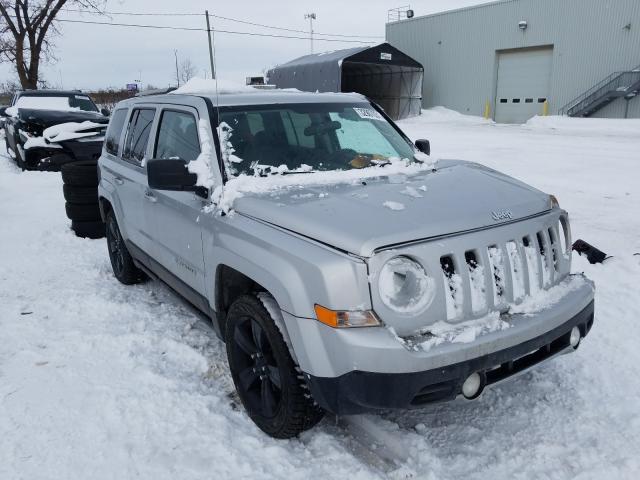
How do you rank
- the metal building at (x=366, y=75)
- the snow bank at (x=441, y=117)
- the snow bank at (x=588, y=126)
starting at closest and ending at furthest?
the snow bank at (x=588, y=126)
the metal building at (x=366, y=75)
the snow bank at (x=441, y=117)

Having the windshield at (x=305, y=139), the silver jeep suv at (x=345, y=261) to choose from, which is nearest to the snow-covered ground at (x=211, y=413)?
the silver jeep suv at (x=345, y=261)

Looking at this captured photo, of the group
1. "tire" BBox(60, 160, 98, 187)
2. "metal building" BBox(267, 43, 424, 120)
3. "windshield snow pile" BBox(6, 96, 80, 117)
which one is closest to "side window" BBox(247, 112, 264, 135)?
"tire" BBox(60, 160, 98, 187)

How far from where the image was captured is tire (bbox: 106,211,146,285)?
509cm

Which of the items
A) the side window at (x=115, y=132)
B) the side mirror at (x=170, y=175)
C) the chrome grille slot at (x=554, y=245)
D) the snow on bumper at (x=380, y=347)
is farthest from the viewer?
the side window at (x=115, y=132)

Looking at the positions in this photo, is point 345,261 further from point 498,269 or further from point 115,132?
point 115,132

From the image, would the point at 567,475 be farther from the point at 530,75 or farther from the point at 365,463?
the point at 530,75

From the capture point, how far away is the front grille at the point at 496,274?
2.42m

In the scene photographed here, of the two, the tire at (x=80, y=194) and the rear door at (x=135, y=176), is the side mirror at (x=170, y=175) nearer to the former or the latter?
the rear door at (x=135, y=176)

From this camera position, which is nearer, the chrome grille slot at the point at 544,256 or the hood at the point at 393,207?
the hood at the point at 393,207

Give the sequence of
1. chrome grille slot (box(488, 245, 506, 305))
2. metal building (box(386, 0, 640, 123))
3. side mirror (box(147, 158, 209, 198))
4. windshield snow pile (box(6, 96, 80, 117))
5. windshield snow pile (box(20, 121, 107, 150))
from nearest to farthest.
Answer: chrome grille slot (box(488, 245, 506, 305)) < side mirror (box(147, 158, 209, 198)) < windshield snow pile (box(20, 121, 107, 150)) < windshield snow pile (box(6, 96, 80, 117)) < metal building (box(386, 0, 640, 123))

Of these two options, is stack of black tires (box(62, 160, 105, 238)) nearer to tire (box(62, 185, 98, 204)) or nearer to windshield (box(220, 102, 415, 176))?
tire (box(62, 185, 98, 204))

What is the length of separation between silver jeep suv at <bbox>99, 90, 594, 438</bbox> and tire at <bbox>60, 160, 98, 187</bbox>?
314 centimetres

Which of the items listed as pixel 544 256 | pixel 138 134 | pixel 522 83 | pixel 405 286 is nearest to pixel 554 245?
pixel 544 256

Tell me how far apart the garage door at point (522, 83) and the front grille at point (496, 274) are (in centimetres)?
2862
